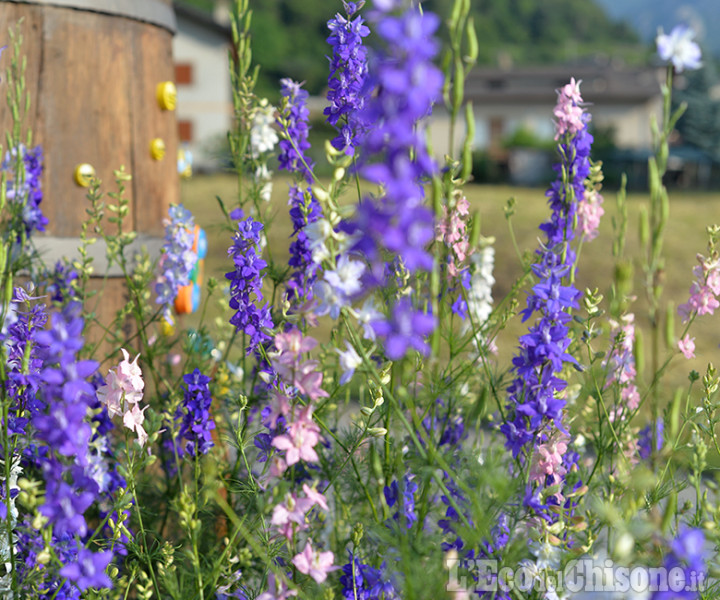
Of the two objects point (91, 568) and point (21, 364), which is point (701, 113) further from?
point (91, 568)

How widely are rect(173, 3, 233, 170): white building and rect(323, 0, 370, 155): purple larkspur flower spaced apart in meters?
27.6

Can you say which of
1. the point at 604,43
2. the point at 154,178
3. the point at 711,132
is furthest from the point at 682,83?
the point at 604,43

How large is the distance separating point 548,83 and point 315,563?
3741 cm

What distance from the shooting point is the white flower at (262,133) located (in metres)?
2.64

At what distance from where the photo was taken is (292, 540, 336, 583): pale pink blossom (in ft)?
4.35

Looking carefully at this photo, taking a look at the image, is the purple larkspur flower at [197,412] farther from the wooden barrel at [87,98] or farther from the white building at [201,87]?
the white building at [201,87]

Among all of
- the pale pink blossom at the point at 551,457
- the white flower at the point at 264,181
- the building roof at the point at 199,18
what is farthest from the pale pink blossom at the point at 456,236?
the building roof at the point at 199,18

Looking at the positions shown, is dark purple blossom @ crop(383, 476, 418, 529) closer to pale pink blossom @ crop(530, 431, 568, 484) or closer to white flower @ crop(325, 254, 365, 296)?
pale pink blossom @ crop(530, 431, 568, 484)

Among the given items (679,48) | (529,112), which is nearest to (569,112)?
(679,48)

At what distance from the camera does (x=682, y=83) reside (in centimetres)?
3428

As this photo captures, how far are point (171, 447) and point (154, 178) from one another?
1.23m

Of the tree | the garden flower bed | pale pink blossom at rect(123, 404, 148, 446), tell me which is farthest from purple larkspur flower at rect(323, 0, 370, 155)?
the tree

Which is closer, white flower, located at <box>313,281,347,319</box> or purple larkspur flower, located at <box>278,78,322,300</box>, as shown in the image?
white flower, located at <box>313,281,347,319</box>

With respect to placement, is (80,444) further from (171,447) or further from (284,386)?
(171,447)
